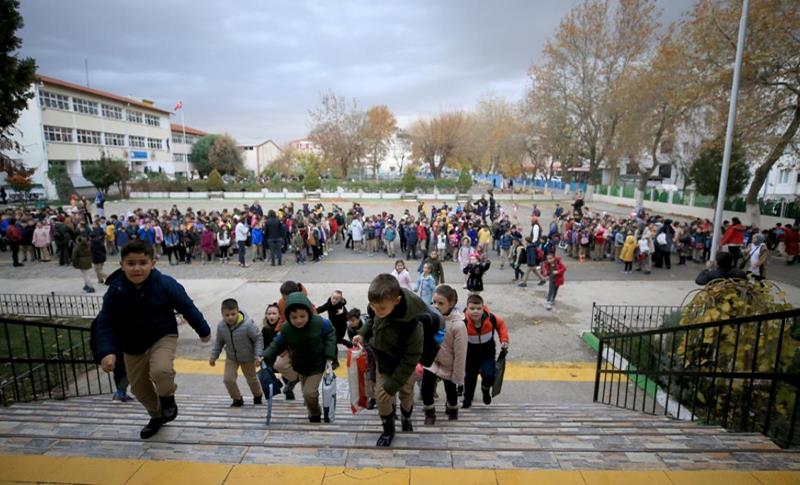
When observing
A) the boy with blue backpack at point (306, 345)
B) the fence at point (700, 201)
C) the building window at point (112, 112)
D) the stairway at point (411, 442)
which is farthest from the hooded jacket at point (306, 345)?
the building window at point (112, 112)

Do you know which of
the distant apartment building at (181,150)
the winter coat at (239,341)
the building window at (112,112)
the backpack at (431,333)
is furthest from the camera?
the distant apartment building at (181,150)

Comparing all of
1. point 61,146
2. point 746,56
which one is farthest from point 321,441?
point 61,146

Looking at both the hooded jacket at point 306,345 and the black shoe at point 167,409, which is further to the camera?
the hooded jacket at point 306,345

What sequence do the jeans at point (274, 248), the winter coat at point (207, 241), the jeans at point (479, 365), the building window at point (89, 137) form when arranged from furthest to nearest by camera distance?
the building window at point (89, 137) → the winter coat at point (207, 241) → the jeans at point (274, 248) → the jeans at point (479, 365)

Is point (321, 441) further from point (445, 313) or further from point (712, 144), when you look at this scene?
point (712, 144)

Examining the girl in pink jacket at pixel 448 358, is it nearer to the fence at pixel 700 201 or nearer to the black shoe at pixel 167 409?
the black shoe at pixel 167 409

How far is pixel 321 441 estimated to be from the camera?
352 cm

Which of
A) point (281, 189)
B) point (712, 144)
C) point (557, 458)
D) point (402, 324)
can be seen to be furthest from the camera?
point (281, 189)

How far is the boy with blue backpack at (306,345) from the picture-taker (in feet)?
13.2

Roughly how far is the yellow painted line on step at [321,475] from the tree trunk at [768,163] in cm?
2031

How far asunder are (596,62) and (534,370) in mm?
34855

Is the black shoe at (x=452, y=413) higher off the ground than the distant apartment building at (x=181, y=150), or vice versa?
the distant apartment building at (x=181, y=150)

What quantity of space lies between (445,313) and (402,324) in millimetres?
976

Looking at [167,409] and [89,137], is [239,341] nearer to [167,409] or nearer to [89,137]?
[167,409]
